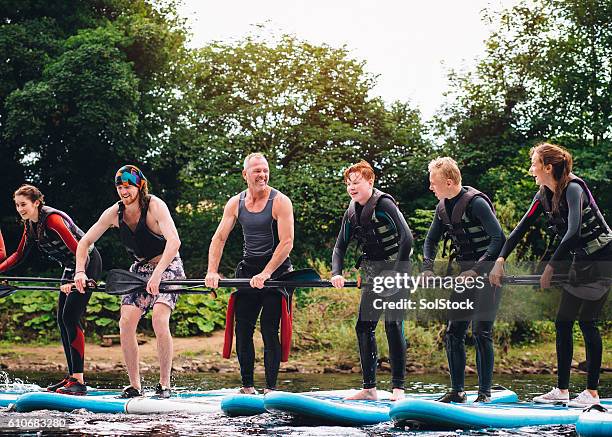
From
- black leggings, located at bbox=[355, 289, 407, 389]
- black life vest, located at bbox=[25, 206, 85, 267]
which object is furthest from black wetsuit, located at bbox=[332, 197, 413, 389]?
black life vest, located at bbox=[25, 206, 85, 267]

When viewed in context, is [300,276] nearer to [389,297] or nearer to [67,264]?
[389,297]

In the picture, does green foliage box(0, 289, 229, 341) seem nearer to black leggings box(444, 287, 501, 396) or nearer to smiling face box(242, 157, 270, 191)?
smiling face box(242, 157, 270, 191)

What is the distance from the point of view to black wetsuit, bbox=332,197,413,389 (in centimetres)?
696

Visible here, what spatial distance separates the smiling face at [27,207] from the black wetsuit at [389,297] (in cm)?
252

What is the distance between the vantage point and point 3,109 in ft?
68.2

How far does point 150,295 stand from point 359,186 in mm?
1821

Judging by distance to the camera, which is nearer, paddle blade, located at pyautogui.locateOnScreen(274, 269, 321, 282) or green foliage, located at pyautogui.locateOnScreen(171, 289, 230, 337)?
paddle blade, located at pyautogui.locateOnScreen(274, 269, 321, 282)

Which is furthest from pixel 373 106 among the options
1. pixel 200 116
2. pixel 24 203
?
pixel 24 203

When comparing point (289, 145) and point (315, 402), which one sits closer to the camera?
point (315, 402)

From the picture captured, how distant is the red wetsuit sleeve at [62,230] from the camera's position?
779 centimetres

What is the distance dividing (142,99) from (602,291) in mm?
16542

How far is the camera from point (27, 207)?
7859 millimetres

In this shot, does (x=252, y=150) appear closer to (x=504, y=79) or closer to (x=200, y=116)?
(x=200, y=116)

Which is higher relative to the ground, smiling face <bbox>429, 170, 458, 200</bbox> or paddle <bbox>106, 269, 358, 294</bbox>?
smiling face <bbox>429, 170, 458, 200</bbox>
